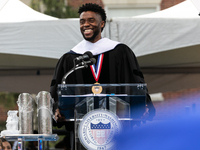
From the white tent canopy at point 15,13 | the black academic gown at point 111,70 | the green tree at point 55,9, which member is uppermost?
the green tree at point 55,9

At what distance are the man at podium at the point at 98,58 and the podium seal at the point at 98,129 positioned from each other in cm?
108

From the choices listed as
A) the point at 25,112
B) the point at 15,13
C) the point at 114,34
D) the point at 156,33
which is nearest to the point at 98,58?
the point at 114,34

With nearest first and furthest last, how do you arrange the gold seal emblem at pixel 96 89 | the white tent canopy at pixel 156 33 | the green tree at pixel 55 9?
the gold seal emblem at pixel 96 89
the white tent canopy at pixel 156 33
the green tree at pixel 55 9

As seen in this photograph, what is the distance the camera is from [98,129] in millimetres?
3420

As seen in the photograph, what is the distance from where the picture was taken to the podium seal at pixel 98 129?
3.42 metres

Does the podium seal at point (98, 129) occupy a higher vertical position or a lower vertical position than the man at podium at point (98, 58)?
lower

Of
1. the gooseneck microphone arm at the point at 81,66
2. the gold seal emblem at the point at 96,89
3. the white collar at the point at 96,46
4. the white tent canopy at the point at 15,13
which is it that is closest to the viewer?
the gold seal emblem at the point at 96,89

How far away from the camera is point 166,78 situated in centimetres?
702

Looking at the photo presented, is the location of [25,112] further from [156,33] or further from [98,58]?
[156,33]

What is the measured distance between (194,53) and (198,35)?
787 mm

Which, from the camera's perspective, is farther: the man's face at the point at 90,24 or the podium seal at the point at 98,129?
the man's face at the point at 90,24

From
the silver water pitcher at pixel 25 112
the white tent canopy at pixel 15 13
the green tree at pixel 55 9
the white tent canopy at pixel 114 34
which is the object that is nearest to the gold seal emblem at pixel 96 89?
the silver water pitcher at pixel 25 112

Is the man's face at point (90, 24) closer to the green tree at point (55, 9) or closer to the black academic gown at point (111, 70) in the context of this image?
the black academic gown at point (111, 70)

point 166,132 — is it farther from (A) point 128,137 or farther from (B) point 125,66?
(B) point 125,66
